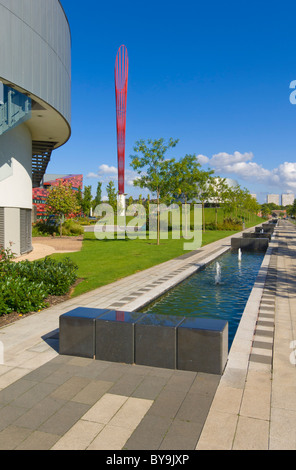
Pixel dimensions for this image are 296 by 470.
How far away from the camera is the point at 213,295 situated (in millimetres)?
12031

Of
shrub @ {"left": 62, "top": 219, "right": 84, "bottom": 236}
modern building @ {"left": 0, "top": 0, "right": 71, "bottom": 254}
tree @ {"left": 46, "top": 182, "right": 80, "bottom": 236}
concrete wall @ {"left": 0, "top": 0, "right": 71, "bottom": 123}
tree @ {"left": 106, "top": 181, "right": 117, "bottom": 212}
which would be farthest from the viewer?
tree @ {"left": 106, "top": 181, "right": 117, "bottom": 212}

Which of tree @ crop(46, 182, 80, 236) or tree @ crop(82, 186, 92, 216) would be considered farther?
tree @ crop(82, 186, 92, 216)

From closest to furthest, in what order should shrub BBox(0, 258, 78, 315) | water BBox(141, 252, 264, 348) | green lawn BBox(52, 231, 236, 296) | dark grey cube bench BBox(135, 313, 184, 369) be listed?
dark grey cube bench BBox(135, 313, 184, 369)
shrub BBox(0, 258, 78, 315)
water BBox(141, 252, 264, 348)
green lawn BBox(52, 231, 236, 296)

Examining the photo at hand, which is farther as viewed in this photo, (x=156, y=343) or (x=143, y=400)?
(x=156, y=343)

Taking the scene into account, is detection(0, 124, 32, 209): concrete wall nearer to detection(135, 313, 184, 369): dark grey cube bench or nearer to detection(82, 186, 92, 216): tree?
detection(135, 313, 184, 369): dark grey cube bench

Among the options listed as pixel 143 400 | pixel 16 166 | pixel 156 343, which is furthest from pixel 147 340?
pixel 16 166

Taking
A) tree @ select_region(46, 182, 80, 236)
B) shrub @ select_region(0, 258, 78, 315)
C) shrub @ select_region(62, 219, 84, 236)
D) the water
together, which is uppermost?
tree @ select_region(46, 182, 80, 236)

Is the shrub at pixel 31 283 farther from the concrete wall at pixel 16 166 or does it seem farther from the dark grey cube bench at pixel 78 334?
the concrete wall at pixel 16 166

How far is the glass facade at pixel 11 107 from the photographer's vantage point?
16.2 meters

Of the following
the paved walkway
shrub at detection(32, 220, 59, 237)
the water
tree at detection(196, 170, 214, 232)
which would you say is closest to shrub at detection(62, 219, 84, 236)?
shrub at detection(32, 220, 59, 237)

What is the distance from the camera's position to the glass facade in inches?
637

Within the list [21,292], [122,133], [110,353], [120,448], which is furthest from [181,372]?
[122,133]

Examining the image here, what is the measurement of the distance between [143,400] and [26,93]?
15.6 metres

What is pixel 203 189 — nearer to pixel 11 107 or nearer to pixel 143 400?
pixel 11 107
